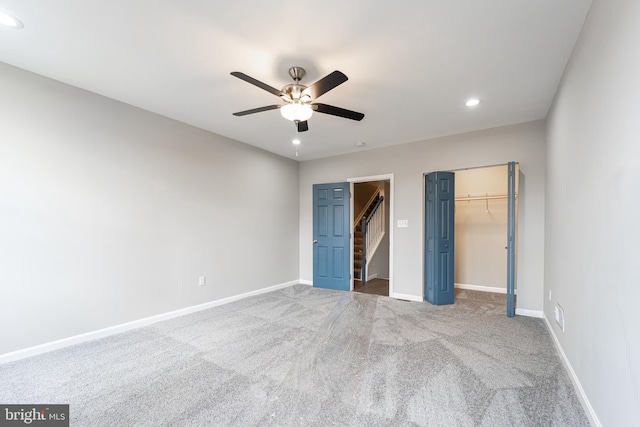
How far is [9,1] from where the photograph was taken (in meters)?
1.73

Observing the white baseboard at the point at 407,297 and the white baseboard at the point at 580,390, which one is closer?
the white baseboard at the point at 580,390

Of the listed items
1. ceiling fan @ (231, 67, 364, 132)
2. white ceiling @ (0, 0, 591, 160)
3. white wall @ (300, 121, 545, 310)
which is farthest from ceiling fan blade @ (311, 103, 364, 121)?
white wall @ (300, 121, 545, 310)

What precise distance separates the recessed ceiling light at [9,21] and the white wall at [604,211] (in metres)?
3.72

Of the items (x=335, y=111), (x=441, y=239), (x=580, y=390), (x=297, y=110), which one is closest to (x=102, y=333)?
(x=297, y=110)

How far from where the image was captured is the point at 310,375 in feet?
7.34

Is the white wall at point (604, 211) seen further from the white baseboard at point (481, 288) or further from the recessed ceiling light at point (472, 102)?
the white baseboard at point (481, 288)

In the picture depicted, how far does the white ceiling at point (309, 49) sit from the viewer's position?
179 centimetres

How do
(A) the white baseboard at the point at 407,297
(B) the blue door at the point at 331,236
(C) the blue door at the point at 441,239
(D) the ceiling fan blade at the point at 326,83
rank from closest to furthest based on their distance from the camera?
(D) the ceiling fan blade at the point at 326,83 → (C) the blue door at the point at 441,239 → (A) the white baseboard at the point at 407,297 → (B) the blue door at the point at 331,236

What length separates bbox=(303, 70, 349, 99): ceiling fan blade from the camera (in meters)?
1.97

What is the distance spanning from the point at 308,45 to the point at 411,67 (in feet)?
3.21

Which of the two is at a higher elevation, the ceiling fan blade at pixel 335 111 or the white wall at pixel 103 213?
the ceiling fan blade at pixel 335 111

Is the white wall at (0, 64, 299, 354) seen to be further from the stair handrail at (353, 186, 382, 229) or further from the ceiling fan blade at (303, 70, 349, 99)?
the stair handrail at (353, 186, 382, 229)

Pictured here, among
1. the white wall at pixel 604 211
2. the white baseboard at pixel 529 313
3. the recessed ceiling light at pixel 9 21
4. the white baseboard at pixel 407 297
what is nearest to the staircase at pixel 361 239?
the white baseboard at pixel 407 297

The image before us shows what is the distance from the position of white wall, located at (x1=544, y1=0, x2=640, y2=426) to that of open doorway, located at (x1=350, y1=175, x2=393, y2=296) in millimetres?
3522
